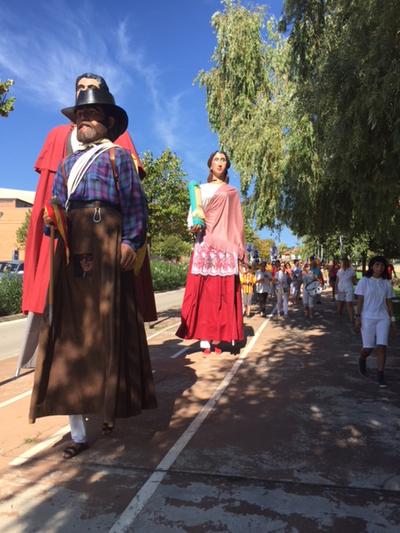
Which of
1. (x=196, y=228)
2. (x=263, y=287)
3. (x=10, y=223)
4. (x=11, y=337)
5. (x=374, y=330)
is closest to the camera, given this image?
(x=374, y=330)

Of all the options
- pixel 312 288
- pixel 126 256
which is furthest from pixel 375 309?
pixel 312 288

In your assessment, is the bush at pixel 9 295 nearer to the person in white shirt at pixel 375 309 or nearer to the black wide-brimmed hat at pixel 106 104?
the person in white shirt at pixel 375 309

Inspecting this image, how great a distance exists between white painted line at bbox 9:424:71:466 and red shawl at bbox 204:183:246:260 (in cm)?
369

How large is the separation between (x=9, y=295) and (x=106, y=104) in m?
13.6

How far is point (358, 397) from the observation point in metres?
4.93

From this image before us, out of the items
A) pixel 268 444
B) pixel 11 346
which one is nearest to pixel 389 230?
pixel 11 346

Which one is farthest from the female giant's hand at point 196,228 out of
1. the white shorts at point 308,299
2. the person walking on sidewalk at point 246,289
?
the white shorts at point 308,299

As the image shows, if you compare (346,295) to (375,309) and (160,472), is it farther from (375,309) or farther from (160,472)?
(160,472)

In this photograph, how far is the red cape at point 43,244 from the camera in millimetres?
4176

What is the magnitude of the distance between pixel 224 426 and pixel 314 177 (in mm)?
9458

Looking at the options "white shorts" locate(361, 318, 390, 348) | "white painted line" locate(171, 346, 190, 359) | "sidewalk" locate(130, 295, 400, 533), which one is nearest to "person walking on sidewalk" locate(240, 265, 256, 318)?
"white painted line" locate(171, 346, 190, 359)

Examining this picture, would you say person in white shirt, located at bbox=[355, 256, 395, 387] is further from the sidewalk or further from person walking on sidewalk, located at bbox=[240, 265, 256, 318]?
person walking on sidewalk, located at bbox=[240, 265, 256, 318]

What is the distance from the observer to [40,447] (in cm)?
354

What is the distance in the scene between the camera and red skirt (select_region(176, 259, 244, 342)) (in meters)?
6.90
